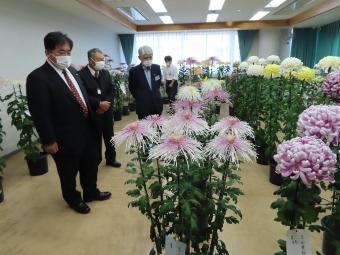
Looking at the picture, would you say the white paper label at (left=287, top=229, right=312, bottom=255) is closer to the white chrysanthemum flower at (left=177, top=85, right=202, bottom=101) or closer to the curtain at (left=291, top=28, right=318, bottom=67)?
the white chrysanthemum flower at (left=177, top=85, right=202, bottom=101)

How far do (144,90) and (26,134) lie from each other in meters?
1.54

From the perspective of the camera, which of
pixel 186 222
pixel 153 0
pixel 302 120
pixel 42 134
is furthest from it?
pixel 153 0

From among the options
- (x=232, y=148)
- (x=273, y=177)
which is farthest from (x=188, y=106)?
(x=273, y=177)

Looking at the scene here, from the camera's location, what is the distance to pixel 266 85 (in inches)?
139

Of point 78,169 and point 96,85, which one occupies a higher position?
point 96,85

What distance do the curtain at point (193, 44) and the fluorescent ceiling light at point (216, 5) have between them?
377cm

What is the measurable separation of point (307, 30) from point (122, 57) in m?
7.51

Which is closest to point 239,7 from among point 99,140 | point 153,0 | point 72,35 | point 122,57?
point 153,0

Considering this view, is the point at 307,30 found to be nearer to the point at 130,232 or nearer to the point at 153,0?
the point at 153,0

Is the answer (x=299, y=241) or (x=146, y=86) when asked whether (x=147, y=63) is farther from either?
(x=299, y=241)

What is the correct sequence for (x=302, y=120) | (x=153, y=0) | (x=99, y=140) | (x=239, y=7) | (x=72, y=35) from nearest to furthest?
(x=302, y=120) → (x=99, y=140) → (x=153, y=0) → (x=72, y=35) → (x=239, y=7)

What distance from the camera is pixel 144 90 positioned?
3.43 meters

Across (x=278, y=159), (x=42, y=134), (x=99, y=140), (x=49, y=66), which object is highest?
(x=49, y=66)

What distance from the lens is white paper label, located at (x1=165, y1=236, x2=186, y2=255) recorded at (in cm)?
119
